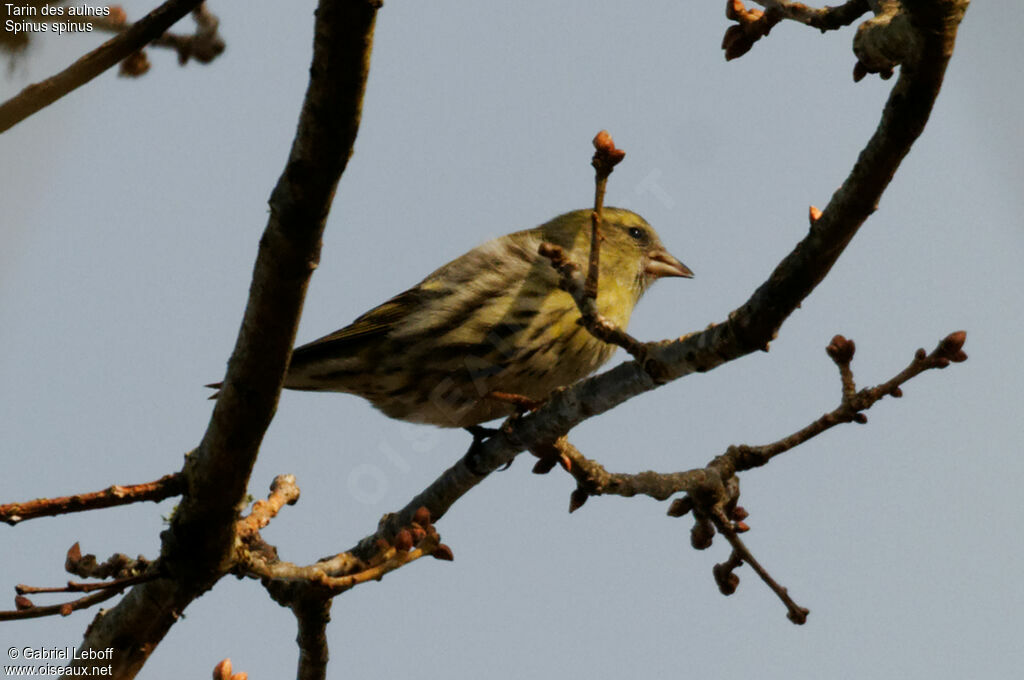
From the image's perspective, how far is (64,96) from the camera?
211 cm

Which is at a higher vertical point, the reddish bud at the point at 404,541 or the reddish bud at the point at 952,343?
the reddish bud at the point at 952,343

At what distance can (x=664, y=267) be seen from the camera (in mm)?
6430

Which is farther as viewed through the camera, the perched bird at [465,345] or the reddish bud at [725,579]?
the perched bird at [465,345]

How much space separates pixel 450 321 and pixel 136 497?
2641 millimetres

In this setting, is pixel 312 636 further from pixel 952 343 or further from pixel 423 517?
pixel 952 343

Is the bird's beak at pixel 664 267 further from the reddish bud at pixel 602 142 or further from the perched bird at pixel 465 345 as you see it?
the reddish bud at pixel 602 142

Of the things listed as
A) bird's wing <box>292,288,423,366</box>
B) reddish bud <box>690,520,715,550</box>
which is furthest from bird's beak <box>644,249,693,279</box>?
reddish bud <box>690,520,715,550</box>

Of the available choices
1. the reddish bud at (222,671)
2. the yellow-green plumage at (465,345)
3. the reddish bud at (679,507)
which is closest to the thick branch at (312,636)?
the reddish bud at (222,671)

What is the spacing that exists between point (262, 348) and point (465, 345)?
2.55 metres

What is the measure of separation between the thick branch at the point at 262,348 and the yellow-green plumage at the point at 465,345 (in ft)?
6.72

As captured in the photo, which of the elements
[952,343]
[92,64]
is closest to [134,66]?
[92,64]

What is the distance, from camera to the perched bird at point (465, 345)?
5.22m

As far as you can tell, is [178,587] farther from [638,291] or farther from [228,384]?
[638,291]

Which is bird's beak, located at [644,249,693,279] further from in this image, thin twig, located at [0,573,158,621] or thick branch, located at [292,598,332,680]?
thin twig, located at [0,573,158,621]
